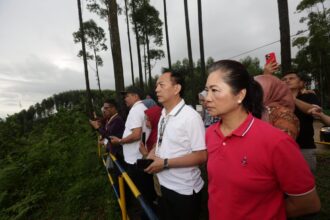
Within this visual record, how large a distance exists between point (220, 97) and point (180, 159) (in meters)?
0.87

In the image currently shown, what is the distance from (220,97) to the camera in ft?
5.07

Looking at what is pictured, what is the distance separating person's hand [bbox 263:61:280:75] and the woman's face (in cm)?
87

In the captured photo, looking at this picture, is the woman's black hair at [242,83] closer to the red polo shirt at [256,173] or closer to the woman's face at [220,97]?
the woman's face at [220,97]

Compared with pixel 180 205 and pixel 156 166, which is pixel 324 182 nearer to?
pixel 180 205

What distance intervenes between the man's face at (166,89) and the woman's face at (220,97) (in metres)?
0.96

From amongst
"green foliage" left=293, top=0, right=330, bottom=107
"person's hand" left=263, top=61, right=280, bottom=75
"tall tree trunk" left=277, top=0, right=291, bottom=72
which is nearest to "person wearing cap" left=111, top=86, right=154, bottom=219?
"person's hand" left=263, top=61, right=280, bottom=75

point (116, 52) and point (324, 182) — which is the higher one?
point (116, 52)

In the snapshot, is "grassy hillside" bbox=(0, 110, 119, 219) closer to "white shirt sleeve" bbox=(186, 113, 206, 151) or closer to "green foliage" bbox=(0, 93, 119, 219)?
"green foliage" bbox=(0, 93, 119, 219)

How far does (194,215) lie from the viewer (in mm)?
2424

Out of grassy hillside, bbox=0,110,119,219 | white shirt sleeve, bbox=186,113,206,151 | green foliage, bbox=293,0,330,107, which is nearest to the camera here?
white shirt sleeve, bbox=186,113,206,151

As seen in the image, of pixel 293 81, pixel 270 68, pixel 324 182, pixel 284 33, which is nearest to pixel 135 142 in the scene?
pixel 270 68

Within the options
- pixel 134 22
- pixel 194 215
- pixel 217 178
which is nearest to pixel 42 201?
pixel 194 215

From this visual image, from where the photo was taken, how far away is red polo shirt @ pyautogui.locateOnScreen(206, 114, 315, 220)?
132 centimetres

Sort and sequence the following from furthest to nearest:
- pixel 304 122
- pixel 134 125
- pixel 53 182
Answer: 1. pixel 53 182
2. pixel 134 125
3. pixel 304 122
